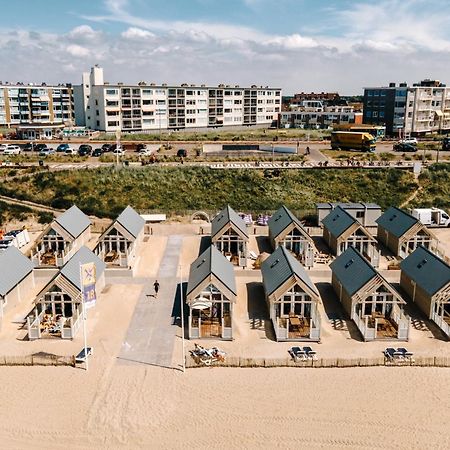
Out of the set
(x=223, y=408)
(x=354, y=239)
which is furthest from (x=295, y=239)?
(x=223, y=408)

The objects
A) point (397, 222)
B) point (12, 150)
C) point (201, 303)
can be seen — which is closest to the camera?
point (201, 303)

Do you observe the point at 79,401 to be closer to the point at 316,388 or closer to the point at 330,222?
the point at 316,388

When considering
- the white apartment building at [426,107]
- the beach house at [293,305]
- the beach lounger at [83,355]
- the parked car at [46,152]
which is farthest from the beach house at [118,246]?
the white apartment building at [426,107]

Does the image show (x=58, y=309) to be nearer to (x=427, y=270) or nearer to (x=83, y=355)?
(x=83, y=355)

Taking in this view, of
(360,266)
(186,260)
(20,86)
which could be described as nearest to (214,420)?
(360,266)

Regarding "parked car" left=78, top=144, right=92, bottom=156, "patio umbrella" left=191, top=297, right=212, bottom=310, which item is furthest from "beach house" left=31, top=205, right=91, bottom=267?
"parked car" left=78, top=144, right=92, bottom=156

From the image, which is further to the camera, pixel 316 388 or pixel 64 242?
pixel 64 242

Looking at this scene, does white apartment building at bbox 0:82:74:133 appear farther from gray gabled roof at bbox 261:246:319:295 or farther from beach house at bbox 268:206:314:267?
gray gabled roof at bbox 261:246:319:295
